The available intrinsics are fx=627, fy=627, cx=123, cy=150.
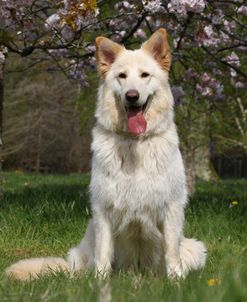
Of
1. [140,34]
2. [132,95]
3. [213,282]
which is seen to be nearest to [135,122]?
[132,95]

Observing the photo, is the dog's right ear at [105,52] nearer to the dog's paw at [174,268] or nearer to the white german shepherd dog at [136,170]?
the white german shepherd dog at [136,170]

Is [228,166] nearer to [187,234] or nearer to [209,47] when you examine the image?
[209,47]

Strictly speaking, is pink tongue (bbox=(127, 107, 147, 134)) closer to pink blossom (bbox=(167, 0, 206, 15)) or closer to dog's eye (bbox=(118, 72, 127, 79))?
dog's eye (bbox=(118, 72, 127, 79))

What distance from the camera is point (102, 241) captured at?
4871 mm

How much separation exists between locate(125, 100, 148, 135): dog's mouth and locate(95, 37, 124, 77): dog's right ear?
40 centimetres

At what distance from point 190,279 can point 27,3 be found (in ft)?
13.0

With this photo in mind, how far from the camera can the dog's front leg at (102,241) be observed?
191 inches

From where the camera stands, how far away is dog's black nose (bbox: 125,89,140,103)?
4.68 m

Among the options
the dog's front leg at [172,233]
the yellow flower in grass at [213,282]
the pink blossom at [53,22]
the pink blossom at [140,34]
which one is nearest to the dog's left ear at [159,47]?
the dog's front leg at [172,233]

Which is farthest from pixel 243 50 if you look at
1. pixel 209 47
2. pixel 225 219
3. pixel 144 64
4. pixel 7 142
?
pixel 7 142

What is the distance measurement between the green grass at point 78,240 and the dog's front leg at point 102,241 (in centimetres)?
16

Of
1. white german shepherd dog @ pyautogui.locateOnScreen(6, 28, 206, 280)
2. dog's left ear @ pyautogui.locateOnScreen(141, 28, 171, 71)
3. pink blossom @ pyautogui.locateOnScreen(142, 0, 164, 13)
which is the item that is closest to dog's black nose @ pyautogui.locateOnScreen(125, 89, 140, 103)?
white german shepherd dog @ pyautogui.locateOnScreen(6, 28, 206, 280)

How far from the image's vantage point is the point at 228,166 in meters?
41.2

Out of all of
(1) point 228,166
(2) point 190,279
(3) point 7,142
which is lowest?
(1) point 228,166
